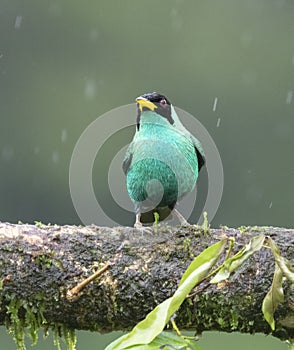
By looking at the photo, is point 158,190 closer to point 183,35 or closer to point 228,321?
point 228,321

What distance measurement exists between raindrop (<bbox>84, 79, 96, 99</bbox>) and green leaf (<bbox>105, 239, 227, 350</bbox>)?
1382cm

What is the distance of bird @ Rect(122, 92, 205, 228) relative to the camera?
4.74 meters

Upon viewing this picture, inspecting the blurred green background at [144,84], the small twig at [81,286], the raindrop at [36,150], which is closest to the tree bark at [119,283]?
the small twig at [81,286]

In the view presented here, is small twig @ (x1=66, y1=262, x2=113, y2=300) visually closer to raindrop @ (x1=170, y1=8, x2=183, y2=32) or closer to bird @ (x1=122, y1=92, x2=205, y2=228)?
bird @ (x1=122, y1=92, x2=205, y2=228)

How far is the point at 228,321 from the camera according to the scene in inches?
140

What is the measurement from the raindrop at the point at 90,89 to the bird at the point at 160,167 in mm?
11537

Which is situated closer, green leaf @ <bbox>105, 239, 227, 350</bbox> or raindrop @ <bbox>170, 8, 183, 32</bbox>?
green leaf @ <bbox>105, 239, 227, 350</bbox>

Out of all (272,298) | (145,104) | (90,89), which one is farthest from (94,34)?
(272,298)

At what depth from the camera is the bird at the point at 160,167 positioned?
15.6 feet

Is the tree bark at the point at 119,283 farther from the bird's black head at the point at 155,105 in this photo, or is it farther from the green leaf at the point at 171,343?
the bird's black head at the point at 155,105

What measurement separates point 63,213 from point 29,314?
34.6 feet

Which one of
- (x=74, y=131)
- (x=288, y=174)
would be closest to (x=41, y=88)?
(x=74, y=131)

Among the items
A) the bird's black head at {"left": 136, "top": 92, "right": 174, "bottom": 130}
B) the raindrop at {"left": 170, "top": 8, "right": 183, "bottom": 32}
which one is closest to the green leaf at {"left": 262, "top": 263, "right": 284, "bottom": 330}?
the bird's black head at {"left": 136, "top": 92, "right": 174, "bottom": 130}

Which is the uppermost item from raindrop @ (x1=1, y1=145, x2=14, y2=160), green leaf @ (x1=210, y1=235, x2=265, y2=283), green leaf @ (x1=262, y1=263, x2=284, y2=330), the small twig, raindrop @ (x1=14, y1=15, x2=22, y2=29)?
raindrop @ (x1=14, y1=15, x2=22, y2=29)
